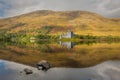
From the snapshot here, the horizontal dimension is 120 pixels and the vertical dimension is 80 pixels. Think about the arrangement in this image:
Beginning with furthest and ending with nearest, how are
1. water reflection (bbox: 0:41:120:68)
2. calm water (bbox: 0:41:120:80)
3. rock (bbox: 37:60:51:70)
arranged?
water reflection (bbox: 0:41:120:68) → rock (bbox: 37:60:51:70) → calm water (bbox: 0:41:120:80)

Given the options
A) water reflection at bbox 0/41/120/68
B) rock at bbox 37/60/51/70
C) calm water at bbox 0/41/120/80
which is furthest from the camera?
water reflection at bbox 0/41/120/68

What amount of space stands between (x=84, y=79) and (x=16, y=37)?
6763 inches

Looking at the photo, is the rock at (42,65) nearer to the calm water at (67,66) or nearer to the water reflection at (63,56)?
the calm water at (67,66)

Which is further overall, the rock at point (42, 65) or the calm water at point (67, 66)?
the rock at point (42, 65)

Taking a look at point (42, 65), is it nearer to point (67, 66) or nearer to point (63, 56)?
point (67, 66)

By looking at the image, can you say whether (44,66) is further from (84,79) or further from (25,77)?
(84,79)

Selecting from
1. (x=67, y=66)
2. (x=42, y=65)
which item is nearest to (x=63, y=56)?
(x=67, y=66)

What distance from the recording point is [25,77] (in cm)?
2800

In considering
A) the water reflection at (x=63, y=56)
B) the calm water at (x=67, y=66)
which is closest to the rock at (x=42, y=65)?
the calm water at (x=67, y=66)

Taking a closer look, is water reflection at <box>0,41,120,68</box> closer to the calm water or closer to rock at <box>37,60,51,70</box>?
the calm water

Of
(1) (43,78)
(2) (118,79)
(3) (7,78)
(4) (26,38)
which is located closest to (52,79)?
(1) (43,78)

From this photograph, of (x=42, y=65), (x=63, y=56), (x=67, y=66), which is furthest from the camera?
(x=63, y=56)

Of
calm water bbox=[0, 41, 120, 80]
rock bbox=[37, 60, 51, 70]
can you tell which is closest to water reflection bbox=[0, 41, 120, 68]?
calm water bbox=[0, 41, 120, 80]

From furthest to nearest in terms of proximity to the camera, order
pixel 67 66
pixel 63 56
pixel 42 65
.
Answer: pixel 63 56 → pixel 67 66 → pixel 42 65
